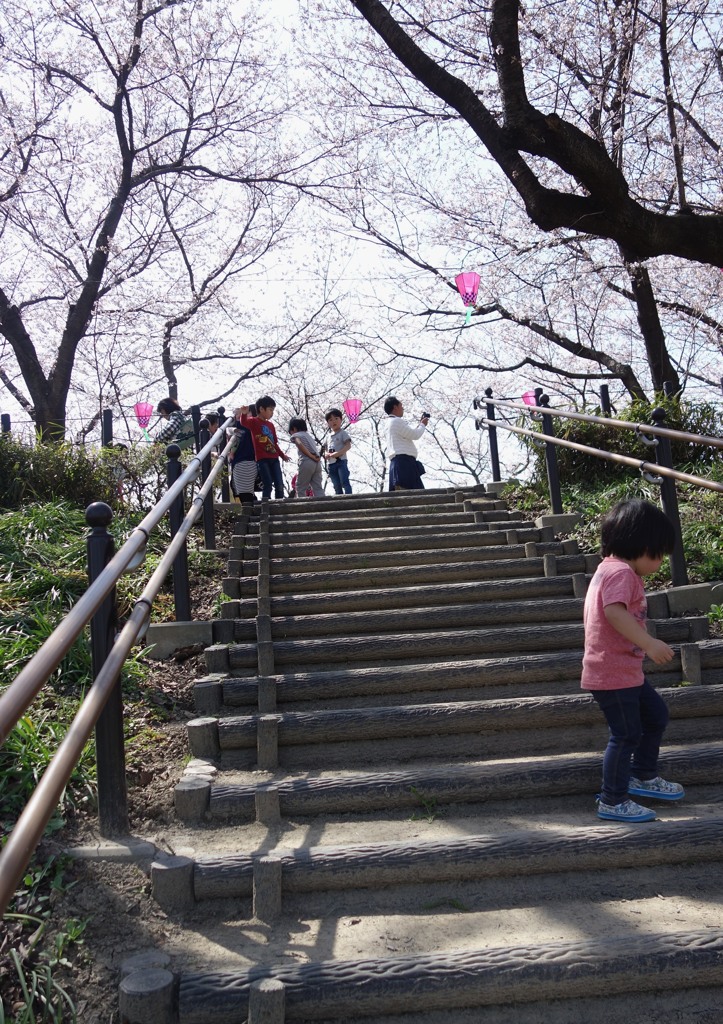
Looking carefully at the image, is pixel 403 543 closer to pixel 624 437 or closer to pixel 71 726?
pixel 624 437

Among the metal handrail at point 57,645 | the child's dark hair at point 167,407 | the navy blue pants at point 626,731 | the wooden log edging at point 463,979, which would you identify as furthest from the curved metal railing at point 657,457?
the child's dark hair at point 167,407

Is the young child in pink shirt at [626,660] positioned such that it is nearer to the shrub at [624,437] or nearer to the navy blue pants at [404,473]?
the shrub at [624,437]

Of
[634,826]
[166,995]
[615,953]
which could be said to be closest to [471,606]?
[634,826]

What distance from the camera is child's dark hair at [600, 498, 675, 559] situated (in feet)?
10.1

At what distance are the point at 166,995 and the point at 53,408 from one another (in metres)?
10.2

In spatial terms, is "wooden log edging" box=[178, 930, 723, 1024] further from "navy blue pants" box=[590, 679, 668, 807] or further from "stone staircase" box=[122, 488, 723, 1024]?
"navy blue pants" box=[590, 679, 668, 807]

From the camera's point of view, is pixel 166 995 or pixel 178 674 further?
pixel 178 674

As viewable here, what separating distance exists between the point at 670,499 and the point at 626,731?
6.39 feet

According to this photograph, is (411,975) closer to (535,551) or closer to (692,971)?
(692,971)

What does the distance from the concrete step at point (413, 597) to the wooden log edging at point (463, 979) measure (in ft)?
9.14

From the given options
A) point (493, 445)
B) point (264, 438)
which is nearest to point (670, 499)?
point (493, 445)

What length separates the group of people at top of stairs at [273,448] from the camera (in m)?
8.16

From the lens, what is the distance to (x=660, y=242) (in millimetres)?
5391

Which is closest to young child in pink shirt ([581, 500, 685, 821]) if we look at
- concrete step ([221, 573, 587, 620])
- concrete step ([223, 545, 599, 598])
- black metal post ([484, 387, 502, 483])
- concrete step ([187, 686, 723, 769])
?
concrete step ([187, 686, 723, 769])
